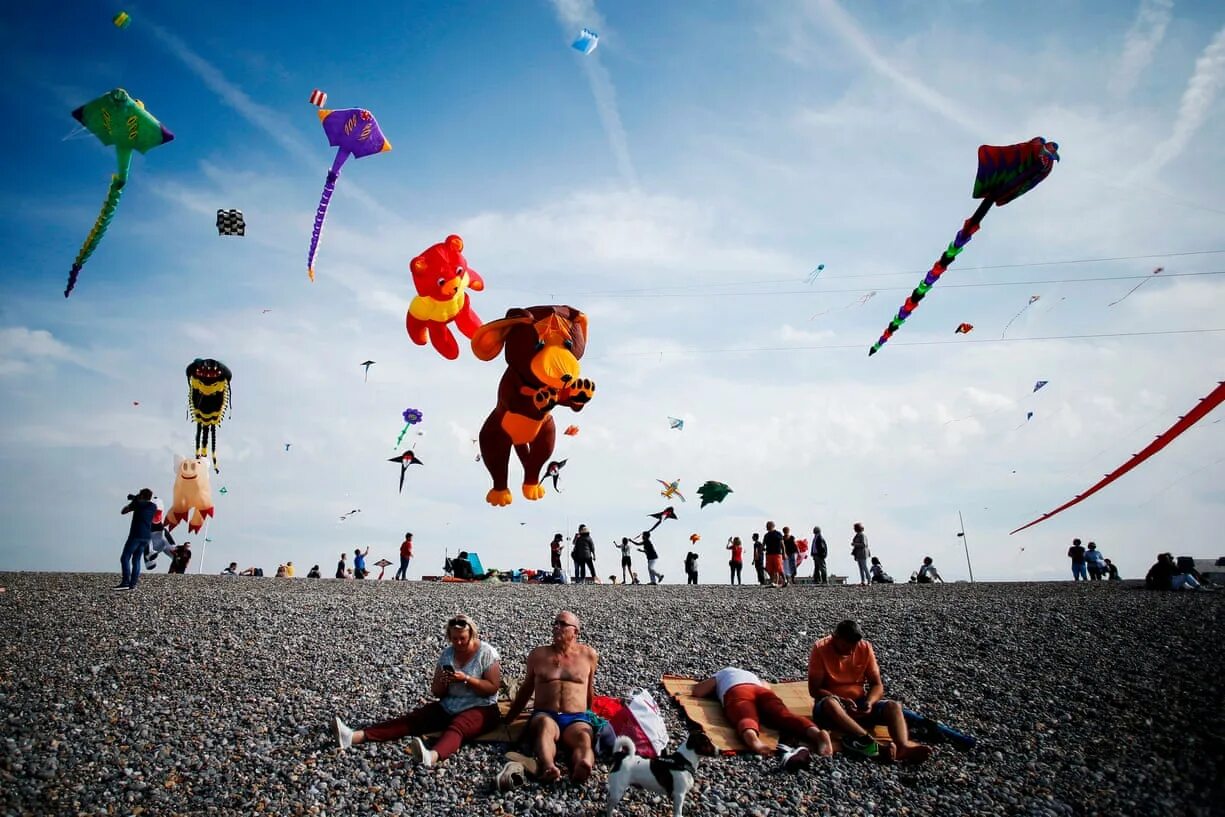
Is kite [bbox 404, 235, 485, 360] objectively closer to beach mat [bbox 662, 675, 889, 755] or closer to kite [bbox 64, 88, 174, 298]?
kite [bbox 64, 88, 174, 298]

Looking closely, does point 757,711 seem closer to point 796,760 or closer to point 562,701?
point 796,760

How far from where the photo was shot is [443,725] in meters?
5.52

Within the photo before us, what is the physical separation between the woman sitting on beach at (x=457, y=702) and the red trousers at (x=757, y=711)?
2.09 meters

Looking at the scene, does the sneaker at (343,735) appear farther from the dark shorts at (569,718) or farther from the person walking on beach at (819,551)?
the person walking on beach at (819,551)

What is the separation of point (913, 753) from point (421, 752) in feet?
12.8

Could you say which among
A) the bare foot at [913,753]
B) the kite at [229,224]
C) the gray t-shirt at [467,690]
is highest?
the kite at [229,224]

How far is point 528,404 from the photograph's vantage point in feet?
25.8

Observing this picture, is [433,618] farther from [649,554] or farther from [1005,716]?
[649,554]

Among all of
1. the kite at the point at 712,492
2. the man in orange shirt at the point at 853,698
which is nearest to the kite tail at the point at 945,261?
the man in orange shirt at the point at 853,698

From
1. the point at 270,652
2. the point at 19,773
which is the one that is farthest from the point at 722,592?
the point at 19,773

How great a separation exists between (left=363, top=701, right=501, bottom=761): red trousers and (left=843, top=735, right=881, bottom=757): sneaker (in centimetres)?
297

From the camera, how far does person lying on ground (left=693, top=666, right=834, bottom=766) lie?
533 cm

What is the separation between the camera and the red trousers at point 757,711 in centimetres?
554

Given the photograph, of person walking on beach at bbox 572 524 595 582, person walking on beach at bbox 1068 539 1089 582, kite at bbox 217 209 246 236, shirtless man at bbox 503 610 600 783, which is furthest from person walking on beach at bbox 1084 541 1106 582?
kite at bbox 217 209 246 236
